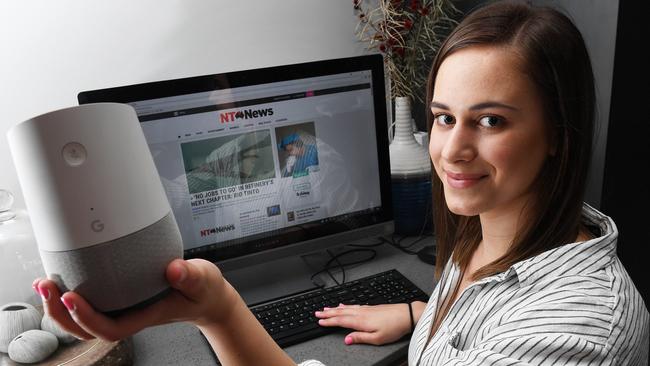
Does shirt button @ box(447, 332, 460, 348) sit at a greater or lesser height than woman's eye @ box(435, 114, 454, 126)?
lesser

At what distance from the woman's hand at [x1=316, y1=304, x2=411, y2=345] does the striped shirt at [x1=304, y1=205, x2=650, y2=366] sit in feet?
0.47

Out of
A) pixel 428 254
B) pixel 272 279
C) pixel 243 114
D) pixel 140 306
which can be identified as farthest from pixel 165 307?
pixel 428 254

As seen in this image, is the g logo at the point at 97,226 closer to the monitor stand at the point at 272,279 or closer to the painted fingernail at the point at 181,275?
the painted fingernail at the point at 181,275

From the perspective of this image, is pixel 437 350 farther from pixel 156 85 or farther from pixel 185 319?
pixel 156 85

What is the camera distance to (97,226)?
0.51m

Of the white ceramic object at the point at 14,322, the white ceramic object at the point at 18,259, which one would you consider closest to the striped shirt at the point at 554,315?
the white ceramic object at the point at 14,322

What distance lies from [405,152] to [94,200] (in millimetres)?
1065

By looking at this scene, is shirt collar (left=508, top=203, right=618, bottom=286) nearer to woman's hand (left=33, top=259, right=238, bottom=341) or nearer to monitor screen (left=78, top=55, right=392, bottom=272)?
woman's hand (left=33, top=259, right=238, bottom=341)

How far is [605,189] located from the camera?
143 cm

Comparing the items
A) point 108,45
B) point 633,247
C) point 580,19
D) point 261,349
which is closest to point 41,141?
point 261,349

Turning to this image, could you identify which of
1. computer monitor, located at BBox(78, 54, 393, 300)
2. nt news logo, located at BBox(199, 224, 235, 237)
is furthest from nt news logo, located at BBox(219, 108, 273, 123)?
nt news logo, located at BBox(199, 224, 235, 237)

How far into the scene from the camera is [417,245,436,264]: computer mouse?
137 cm

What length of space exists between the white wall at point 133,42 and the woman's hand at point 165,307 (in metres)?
0.75

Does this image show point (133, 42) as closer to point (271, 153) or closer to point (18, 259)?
point (271, 153)
